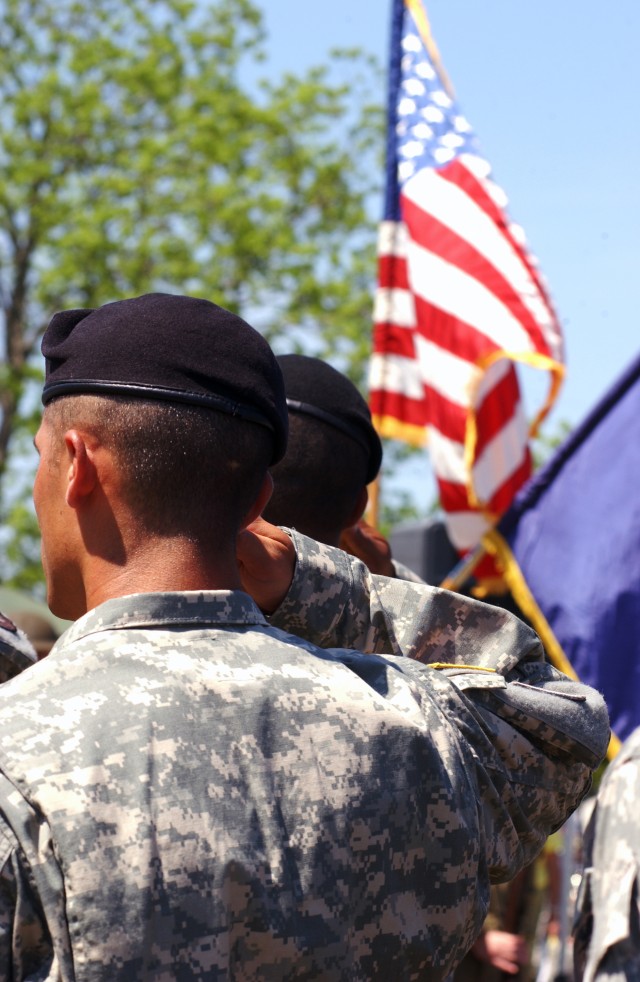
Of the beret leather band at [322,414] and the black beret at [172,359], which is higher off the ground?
the black beret at [172,359]

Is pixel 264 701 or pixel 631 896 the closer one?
pixel 264 701

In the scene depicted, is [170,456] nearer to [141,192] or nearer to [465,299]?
[465,299]

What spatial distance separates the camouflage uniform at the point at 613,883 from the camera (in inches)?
106

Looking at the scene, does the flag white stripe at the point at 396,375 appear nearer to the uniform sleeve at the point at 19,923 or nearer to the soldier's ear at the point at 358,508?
the soldier's ear at the point at 358,508

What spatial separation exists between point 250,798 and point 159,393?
19.9 inches

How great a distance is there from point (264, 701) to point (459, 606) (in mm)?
525

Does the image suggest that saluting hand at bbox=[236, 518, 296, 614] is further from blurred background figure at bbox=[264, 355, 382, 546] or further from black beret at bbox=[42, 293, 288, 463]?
blurred background figure at bbox=[264, 355, 382, 546]

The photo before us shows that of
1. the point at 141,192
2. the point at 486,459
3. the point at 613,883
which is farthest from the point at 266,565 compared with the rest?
the point at 141,192

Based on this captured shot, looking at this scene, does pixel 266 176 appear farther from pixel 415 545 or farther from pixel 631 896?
pixel 631 896

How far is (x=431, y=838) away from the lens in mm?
1707

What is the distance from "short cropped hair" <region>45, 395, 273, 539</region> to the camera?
5.46 feet

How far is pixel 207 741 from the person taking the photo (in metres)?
1.56

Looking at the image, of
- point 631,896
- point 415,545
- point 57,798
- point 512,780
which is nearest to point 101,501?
point 57,798

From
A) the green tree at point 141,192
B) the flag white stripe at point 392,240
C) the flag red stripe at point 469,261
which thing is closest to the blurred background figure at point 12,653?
the flag red stripe at point 469,261
